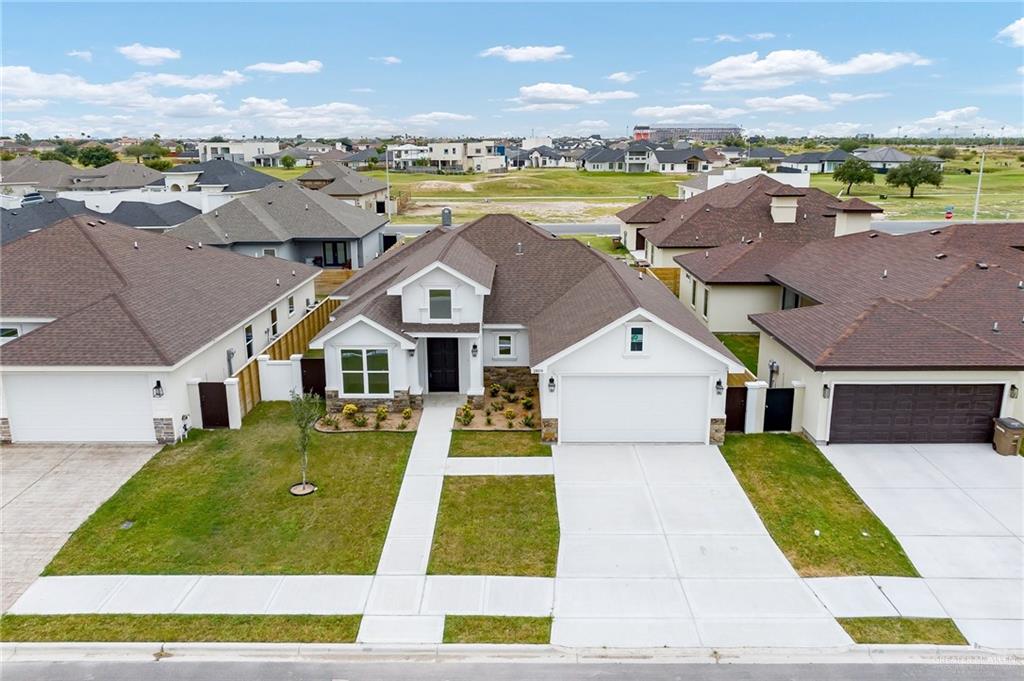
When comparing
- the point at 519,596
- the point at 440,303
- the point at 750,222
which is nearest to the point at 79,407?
the point at 440,303

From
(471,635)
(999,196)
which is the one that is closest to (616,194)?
(999,196)

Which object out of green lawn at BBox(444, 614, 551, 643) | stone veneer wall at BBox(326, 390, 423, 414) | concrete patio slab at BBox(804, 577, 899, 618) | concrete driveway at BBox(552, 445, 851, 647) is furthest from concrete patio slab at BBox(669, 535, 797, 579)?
stone veneer wall at BBox(326, 390, 423, 414)

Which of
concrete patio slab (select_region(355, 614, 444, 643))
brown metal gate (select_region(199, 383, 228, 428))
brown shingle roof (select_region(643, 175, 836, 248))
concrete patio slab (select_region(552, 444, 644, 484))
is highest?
brown shingle roof (select_region(643, 175, 836, 248))

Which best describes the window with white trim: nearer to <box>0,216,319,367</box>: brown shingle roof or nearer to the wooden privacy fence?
the wooden privacy fence

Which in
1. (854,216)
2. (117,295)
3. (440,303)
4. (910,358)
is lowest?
(910,358)

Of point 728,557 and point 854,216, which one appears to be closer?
point 728,557

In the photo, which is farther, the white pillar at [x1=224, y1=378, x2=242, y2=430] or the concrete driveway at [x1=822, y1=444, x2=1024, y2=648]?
the white pillar at [x1=224, y1=378, x2=242, y2=430]

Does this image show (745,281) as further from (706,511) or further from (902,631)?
(902,631)
